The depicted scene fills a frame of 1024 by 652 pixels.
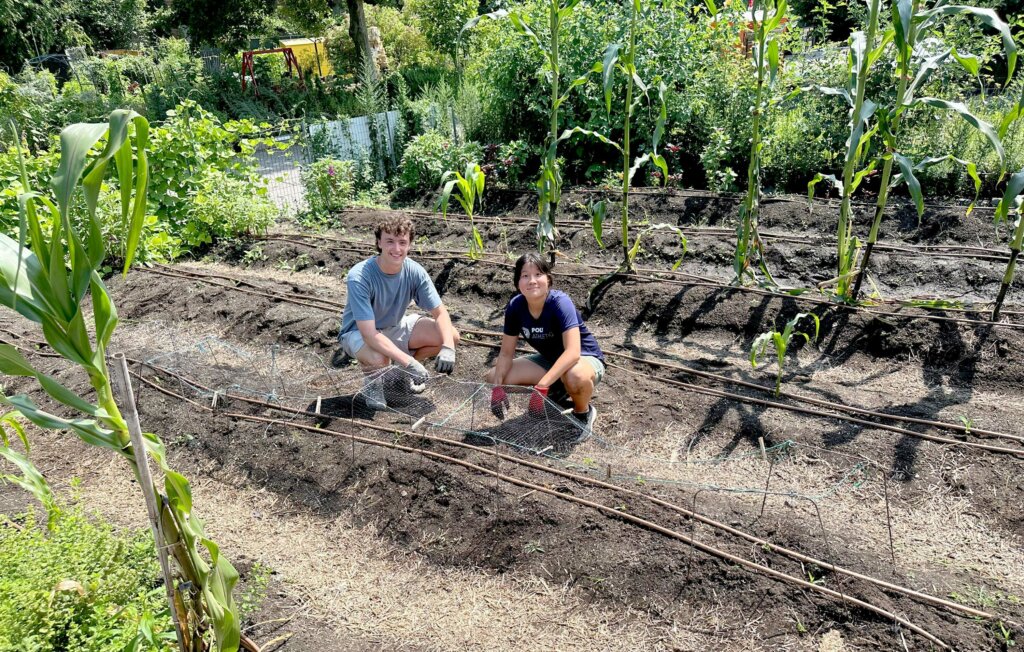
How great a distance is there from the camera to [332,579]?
318 cm

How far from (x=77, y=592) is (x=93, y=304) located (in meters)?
1.44

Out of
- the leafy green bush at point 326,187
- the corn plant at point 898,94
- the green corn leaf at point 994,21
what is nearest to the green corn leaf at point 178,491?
the corn plant at point 898,94

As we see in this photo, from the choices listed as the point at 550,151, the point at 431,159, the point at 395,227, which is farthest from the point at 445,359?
the point at 431,159

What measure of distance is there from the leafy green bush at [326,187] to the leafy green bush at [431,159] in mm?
931

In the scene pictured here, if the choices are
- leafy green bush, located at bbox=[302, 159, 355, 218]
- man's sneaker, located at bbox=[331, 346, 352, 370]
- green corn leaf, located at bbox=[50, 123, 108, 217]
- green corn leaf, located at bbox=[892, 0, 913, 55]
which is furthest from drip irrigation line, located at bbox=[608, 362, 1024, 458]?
leafy green bush, located at bbox=[302, 159, 355, 218]

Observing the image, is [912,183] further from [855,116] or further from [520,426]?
[520,426]

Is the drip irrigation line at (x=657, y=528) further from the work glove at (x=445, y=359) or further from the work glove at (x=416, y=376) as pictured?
the work glove at (x=445, y=359)

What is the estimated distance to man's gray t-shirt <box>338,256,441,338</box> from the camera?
4.16 m

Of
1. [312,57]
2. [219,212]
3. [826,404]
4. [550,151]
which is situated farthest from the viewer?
[312,57]

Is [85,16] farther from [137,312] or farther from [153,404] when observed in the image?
[153,404]

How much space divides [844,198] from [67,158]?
189 inches

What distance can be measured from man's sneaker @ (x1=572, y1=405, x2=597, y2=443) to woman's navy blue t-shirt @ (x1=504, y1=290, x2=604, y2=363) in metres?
0.31

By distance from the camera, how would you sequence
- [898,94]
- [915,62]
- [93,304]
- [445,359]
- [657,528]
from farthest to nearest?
1. [915,62]
2. [898,94]
3. [445,359]
4. [657,528]
5. [93,304]

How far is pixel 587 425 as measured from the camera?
3979mm
